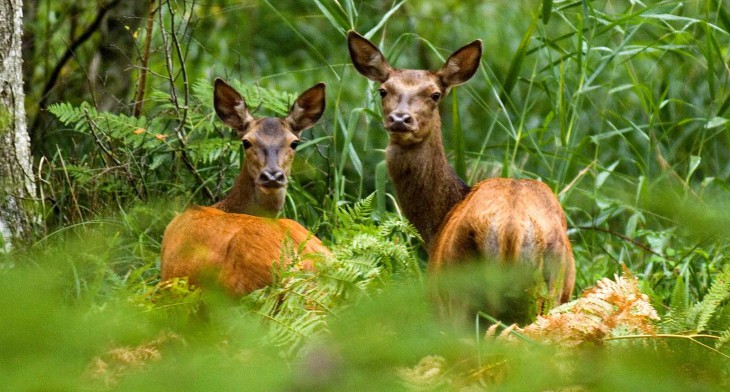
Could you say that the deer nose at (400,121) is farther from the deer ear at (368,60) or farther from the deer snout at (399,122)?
the deer ear at (368,60)

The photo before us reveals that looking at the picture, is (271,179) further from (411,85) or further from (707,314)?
(707,314)

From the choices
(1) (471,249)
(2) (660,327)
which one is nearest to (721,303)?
(2) (660,327)

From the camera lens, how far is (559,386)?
1.12 m

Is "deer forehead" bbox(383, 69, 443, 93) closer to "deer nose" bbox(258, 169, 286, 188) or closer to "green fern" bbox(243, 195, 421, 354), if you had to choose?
"deer nose" bbox(258, 169, 286, 188)

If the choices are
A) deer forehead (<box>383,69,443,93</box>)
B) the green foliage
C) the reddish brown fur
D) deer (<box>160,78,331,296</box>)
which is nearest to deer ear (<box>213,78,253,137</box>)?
deer (<box>160,78,331,296</box>)

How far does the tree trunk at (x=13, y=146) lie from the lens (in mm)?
5293

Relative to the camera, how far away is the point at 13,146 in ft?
17.8

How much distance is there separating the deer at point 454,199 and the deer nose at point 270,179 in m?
0.58

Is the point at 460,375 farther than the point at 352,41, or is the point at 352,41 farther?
the point at 352,41

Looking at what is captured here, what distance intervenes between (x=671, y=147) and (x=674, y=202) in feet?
22.6

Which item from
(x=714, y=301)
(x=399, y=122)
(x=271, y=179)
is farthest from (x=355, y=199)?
(x=714, y=301)

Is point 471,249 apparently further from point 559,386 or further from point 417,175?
point 559,386

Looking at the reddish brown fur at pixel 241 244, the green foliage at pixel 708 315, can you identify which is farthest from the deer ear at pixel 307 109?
the green foliage at pixel 708 315

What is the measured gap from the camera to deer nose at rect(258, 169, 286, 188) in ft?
19.0
